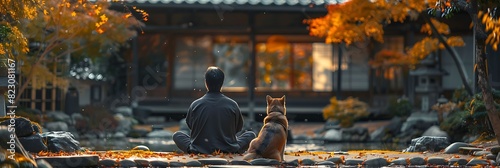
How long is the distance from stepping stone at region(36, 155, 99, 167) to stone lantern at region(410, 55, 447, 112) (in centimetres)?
1813

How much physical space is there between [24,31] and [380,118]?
1205 cm

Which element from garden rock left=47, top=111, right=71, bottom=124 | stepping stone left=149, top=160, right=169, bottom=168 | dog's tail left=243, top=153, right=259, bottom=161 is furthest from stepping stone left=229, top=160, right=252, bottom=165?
garden rock left=47, top=111, right=71, bottom=124

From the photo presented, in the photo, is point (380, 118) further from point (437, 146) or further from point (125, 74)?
point (437, 146)

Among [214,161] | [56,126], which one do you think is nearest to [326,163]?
[214,161]

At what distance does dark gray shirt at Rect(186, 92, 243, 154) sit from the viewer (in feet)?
53.0

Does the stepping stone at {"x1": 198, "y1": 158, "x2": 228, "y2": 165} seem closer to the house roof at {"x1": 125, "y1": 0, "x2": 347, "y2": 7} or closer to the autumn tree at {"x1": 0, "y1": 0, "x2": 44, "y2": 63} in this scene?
the autumn tree at {"x1": 0, "y1": 0, "x2": 44, "y2": 63}

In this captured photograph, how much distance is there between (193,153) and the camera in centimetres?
1638

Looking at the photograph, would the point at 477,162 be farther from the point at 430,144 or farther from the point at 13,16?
the point at 13,16

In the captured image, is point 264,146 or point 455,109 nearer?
point 264,146

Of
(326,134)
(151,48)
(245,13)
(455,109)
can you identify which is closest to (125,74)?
(151,48)

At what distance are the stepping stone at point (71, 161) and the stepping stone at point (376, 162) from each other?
13.3 ft

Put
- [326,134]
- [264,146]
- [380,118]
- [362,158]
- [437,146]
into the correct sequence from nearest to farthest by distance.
→ [264,146] → [362,158] → [437,146] → [326,134] → [380,118]

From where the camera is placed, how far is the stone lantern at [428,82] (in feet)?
102

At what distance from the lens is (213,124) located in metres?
16.1
